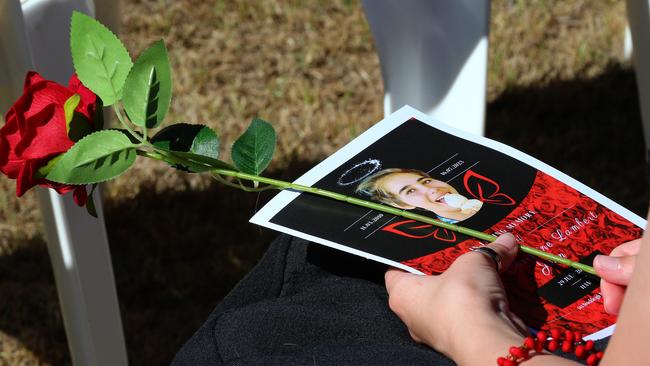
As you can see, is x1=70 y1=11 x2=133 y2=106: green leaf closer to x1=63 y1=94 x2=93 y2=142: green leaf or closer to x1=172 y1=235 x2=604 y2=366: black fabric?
x1=63 y1=94 x2=93 y2=142: green leaf

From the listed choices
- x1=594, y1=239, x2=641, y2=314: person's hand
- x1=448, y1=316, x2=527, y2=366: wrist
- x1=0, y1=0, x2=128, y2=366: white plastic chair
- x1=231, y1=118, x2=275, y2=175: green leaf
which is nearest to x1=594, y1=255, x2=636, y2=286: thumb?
x1=594, y1=239, x2=641, y2=314: person's hand

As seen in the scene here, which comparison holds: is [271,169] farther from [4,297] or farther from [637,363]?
[637,363]

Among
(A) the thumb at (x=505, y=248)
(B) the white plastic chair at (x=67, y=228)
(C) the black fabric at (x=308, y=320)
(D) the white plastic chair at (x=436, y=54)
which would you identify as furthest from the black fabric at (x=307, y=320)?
(D) the white plastic chair at (x=436, y=54)

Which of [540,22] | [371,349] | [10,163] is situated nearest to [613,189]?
[540,22]

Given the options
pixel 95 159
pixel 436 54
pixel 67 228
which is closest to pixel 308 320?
pixel 95 159

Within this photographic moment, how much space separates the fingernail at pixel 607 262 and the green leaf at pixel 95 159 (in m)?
0.45

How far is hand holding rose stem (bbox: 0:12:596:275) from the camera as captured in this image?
88 cm

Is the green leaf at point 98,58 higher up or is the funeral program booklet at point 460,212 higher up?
the green leaf at point 98,58

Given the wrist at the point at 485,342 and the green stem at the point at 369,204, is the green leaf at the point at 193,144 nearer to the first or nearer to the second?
the green stem at the point at 369,204

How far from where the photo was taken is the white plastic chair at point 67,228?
1.12 m

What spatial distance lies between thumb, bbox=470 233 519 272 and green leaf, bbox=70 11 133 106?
389 mm

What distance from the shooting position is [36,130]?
2.92 feet

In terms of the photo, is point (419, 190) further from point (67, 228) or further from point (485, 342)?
point (67, 228)

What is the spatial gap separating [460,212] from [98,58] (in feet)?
1.28
